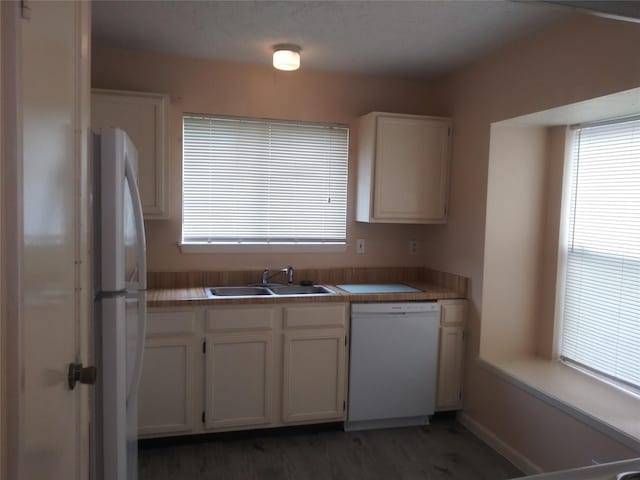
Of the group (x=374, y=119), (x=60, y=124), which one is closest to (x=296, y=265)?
(x=374, y=119)

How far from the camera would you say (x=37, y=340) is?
0.99 m

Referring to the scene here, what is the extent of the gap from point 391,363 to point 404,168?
137 centimetres

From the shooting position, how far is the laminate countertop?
2.85 meters

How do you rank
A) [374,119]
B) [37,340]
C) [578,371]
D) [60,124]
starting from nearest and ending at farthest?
[37,340] → [60,124] → [578,371] → [374,119]

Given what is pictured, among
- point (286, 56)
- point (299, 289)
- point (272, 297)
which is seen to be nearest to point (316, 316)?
point (272, 297)

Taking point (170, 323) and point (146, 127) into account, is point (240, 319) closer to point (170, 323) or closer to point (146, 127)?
point (170, 323)

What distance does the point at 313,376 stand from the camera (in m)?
3.11

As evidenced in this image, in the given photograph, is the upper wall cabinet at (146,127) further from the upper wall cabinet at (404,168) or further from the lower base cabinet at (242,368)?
the upper wall cabinet at (404,168)

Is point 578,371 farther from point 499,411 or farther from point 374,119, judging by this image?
point 374,119

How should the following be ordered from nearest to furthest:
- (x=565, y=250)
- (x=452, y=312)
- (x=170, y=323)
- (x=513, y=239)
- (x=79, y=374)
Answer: (x=79, y=374), (x=170, y=323), (x=565, y=250), (x=513, y=239), (x=452, y=312)

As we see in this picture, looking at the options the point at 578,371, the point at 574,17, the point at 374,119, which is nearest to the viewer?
the point at 574,17

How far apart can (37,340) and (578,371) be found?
2.96 m

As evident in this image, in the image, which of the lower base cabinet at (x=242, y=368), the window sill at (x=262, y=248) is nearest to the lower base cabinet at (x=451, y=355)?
the lower base cabinet at (x=242, y=368)

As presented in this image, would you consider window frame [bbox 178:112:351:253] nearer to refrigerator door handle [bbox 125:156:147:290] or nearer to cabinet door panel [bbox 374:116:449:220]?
cabinet door panel [bbox 374:116:449:220]
